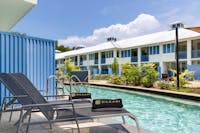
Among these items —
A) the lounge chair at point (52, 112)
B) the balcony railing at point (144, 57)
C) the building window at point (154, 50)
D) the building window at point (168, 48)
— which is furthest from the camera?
the balcony railing at point (144, 57)

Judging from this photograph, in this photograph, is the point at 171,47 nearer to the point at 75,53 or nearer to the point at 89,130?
the point at 75,53

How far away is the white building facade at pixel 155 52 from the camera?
83.7ft

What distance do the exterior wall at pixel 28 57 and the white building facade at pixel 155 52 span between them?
19.2 meters

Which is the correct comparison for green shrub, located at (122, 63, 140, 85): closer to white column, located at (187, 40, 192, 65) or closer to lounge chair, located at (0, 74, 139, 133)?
white column, located at (187, 40, 192, 65)

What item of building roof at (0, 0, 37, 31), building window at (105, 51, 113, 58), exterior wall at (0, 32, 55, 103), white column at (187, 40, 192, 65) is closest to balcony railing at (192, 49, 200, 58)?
white column at (187, 40, 192, 65)

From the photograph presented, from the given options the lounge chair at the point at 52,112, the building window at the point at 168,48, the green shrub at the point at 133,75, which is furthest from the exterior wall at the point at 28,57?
the building window at the point at 168,48

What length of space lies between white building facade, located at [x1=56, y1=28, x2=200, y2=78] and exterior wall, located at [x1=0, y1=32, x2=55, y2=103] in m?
19.2

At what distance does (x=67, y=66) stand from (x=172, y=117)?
71.6 ft

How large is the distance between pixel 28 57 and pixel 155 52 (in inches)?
926

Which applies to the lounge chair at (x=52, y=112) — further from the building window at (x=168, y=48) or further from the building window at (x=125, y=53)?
the building window at (x=125, y=53)

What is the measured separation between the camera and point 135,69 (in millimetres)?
18016

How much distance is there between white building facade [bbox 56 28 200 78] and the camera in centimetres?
2550

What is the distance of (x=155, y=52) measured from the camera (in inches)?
1151

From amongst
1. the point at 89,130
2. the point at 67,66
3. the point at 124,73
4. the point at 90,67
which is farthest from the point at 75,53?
the point at 89,130
